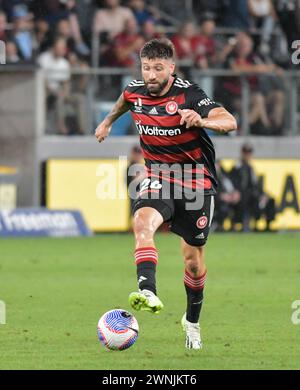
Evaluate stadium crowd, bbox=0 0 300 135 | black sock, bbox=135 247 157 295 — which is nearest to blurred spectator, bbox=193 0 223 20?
stadium crowd, bbox=0 0 300 135

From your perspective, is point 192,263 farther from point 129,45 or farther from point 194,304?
point 129,45

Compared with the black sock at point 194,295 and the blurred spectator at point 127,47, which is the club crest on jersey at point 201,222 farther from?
the blurred spectator at point 127,47

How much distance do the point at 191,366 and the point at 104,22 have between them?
15.3 m

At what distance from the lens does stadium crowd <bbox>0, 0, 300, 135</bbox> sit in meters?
22.1

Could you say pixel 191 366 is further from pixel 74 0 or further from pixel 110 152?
pixel 74 0

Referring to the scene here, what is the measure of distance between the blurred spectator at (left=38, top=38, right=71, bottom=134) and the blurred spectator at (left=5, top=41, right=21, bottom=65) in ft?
1.44

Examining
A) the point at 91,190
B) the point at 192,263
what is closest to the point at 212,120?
the point at 192,263

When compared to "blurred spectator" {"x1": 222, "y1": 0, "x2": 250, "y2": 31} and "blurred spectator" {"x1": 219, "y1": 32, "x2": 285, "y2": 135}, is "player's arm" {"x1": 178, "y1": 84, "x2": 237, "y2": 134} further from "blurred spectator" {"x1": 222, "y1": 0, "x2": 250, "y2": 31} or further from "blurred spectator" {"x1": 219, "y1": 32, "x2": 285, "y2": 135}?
"blurred spectator" {"x1": 222, "y1": 0, "x2": 250, "y2": 31}

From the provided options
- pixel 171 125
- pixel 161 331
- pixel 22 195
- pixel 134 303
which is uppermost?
pixel 171 125

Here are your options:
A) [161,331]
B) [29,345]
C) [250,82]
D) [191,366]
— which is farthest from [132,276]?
[250,82]

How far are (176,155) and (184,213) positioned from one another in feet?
1.48

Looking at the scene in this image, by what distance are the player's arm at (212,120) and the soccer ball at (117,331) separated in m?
1.49

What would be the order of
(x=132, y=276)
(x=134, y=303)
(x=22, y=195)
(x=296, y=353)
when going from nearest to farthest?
(x=134, y=303)
(x=296, y=353)
(x=132, y=276)
(x=22, y=195)

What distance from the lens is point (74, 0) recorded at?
2328 cm
